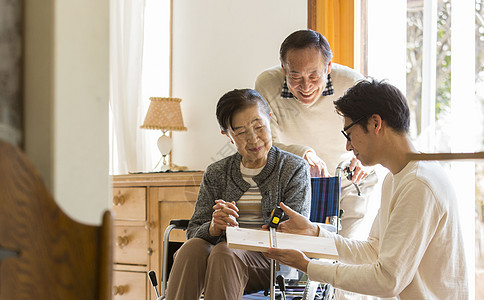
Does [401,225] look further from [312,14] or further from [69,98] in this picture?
[312,14]

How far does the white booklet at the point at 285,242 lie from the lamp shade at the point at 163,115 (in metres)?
2.16

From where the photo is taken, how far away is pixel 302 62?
93.2 inches

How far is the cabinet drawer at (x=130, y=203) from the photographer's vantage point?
3.45m

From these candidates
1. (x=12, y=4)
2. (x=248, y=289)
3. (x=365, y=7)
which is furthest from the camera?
(x=365, y=7)

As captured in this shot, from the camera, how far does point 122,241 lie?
3539 millimetres

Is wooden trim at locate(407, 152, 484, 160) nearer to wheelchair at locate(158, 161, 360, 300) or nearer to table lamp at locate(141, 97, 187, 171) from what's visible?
wheelchair at locate(158, 161, 360, 300)

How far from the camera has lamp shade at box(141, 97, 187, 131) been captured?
3857 millimetres

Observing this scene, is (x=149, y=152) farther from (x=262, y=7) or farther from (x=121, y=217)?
(x=262, y=7)

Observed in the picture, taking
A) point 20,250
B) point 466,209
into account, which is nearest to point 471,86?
point 466,209

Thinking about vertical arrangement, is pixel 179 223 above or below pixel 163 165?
below

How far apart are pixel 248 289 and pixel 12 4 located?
52.3 inches

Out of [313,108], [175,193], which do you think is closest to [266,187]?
[313,108]

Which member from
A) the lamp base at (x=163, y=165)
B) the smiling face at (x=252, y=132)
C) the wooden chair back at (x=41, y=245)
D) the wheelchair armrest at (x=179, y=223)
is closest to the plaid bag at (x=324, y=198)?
the smiling face at (x=252, y=132)

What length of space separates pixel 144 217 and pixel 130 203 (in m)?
0.15
